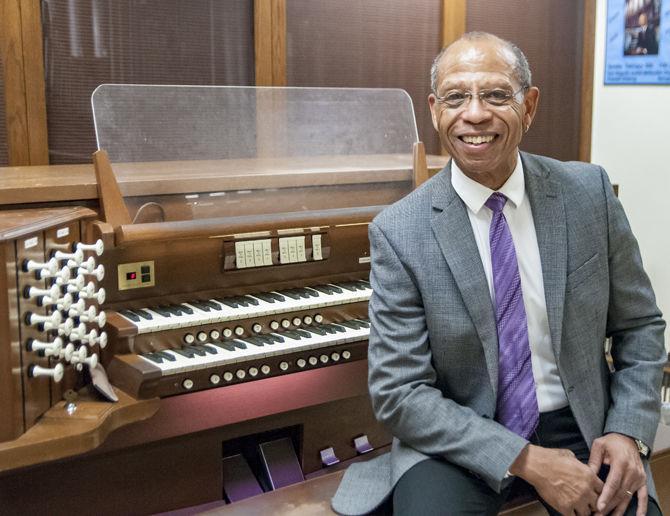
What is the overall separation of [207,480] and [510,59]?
1619 mm

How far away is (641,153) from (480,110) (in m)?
3.01

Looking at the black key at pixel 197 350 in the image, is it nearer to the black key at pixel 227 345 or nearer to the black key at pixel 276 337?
the black key at pixel 227 345

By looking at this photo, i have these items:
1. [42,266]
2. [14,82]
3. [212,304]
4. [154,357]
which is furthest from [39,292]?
[14,82]

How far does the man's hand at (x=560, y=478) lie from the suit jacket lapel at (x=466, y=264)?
0.17 meters

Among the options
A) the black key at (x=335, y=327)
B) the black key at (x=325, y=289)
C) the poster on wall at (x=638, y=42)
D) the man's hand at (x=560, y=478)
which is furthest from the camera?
the poster on wall at (x=638, y=42)

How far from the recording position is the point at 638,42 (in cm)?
443

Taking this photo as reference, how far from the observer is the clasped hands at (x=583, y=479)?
5.63 feet

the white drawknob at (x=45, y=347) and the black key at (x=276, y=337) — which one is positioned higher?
the white drawknob at (x=45, y=347)

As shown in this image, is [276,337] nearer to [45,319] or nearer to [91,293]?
[91,293]

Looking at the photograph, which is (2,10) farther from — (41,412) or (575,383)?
(575,383)

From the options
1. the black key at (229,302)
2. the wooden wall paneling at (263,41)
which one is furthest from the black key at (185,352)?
the wooden wall paneling at (263,41)

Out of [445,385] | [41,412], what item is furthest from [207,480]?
[445,385]

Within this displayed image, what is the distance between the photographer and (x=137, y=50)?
3256mm

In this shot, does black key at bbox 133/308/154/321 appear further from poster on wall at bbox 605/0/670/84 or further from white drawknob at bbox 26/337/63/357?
poster on wall at bbox 605/0/670/84
